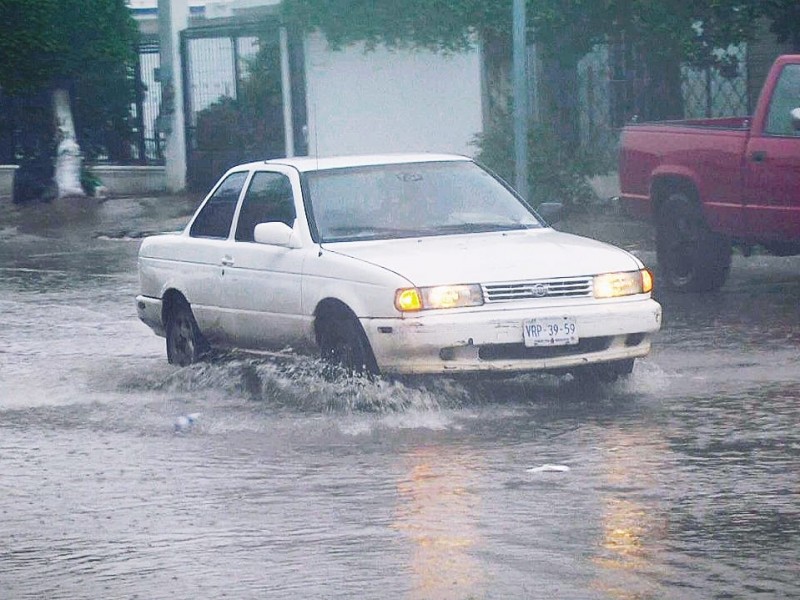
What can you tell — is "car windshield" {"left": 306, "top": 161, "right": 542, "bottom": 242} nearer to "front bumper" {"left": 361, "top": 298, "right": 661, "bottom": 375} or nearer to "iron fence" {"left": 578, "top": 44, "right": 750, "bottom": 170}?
"front bumper" {"left": 361, "top": 298, "right": 661, "bottom": 375}

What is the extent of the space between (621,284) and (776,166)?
4.81 m

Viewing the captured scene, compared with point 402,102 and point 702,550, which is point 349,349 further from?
point 402,102

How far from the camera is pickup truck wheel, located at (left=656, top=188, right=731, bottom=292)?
1608cm

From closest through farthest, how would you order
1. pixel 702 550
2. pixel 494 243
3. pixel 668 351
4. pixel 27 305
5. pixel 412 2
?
pixel 702 550 < pixel 494 243 < pixel 668 351 < pixel 27 305 < pixel 412 2

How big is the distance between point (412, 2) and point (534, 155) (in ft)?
10.2

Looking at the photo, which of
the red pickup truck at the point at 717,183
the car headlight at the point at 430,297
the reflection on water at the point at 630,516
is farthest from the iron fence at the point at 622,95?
the reflection on water at the point at 630,516

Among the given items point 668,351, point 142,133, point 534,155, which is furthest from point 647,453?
point 142,133

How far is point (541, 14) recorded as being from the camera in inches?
942

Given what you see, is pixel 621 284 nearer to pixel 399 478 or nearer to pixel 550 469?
pixel 550 469

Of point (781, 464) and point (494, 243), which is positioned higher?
point (494, 243)

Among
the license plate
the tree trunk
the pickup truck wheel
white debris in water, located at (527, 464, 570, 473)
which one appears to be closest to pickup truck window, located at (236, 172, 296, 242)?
the license plate

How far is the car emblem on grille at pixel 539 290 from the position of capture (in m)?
10.2

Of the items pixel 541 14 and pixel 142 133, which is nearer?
pixel 541 14

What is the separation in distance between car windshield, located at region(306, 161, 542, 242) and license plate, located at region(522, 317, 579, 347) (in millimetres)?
1242
